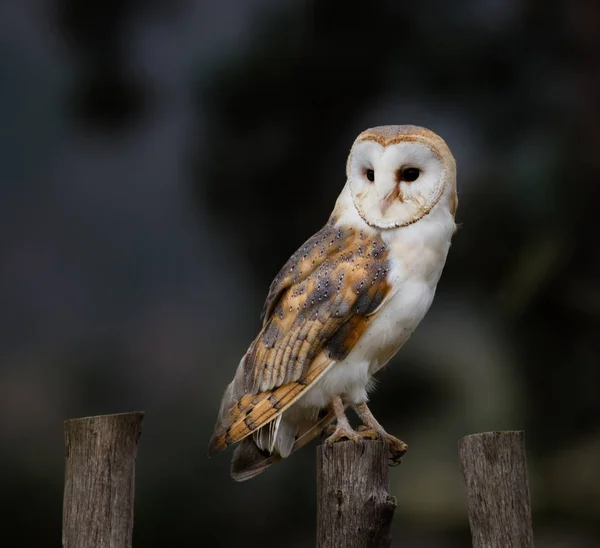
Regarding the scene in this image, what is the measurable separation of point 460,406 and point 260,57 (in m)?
1.14

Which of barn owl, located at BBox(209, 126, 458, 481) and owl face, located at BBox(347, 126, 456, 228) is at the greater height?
owl face, located at BBox(347, 126, 456, 228)

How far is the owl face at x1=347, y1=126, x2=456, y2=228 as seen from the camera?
61.7 inches

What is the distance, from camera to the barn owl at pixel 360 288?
1593 millimetres

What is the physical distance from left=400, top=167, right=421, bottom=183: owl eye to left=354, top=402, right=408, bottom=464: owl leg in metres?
0.39

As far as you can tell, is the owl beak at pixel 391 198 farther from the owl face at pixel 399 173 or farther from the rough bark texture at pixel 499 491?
the rough bark texture at pixel 499 491

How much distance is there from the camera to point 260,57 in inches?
110

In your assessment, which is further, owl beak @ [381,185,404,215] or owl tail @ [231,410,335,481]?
owl tail @ [231,410,335,481]

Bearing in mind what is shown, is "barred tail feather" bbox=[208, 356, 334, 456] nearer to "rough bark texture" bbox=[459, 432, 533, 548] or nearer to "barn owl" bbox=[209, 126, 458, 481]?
A: "barn owl" bbox=[209, 126, 458, 481]

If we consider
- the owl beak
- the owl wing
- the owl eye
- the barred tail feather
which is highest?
the owl eye

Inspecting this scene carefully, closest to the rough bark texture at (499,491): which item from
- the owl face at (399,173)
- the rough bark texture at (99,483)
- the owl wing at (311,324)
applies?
the owl wing at (311,324)

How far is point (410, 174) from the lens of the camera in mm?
1606

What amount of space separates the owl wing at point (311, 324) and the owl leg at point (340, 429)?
0.24ft

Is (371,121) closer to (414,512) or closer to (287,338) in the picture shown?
(414,512)

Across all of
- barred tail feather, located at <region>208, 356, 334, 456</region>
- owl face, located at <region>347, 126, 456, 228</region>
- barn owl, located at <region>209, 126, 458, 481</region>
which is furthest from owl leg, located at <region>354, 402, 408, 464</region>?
owl face, located at <region>347, 126, 456, 228</region>
